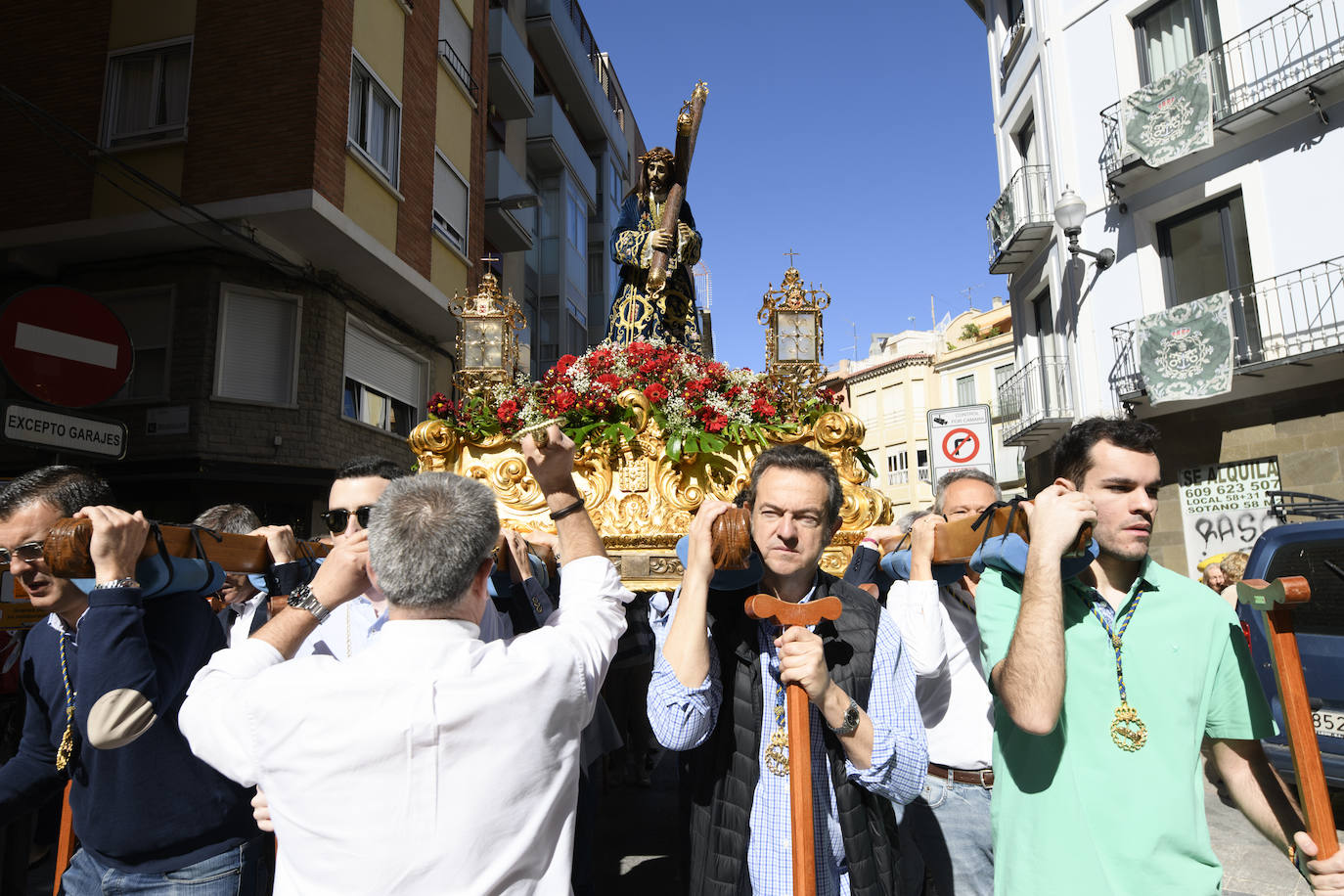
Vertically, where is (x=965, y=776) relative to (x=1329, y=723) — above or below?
above

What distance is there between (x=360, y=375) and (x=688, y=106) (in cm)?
791

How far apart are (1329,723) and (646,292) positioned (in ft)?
16.5

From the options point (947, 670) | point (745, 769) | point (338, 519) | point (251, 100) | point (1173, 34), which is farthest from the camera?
point (1173, 34)

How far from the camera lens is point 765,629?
2.23m

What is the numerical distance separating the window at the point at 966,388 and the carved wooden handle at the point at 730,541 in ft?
115

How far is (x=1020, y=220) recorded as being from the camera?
51.2 ft

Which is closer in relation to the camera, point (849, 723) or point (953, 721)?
point (849, 723)

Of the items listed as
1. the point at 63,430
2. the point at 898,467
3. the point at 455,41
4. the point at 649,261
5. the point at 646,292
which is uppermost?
the point at 455,41

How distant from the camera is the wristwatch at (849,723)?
1.90 meters

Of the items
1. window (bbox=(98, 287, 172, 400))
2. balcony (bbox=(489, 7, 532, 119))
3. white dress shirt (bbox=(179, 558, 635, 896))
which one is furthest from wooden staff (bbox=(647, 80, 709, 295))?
balcony (bbox=(489, 7, 532, 119))

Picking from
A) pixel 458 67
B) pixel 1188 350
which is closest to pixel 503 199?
pixel 458 67

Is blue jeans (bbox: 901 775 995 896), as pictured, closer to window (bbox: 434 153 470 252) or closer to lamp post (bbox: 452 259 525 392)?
lamp post (bbox: 452 259 525 392)

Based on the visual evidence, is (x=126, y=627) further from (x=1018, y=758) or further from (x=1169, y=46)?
(x=1169, y=46)

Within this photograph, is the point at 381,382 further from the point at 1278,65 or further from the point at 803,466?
the point at 1278,65
